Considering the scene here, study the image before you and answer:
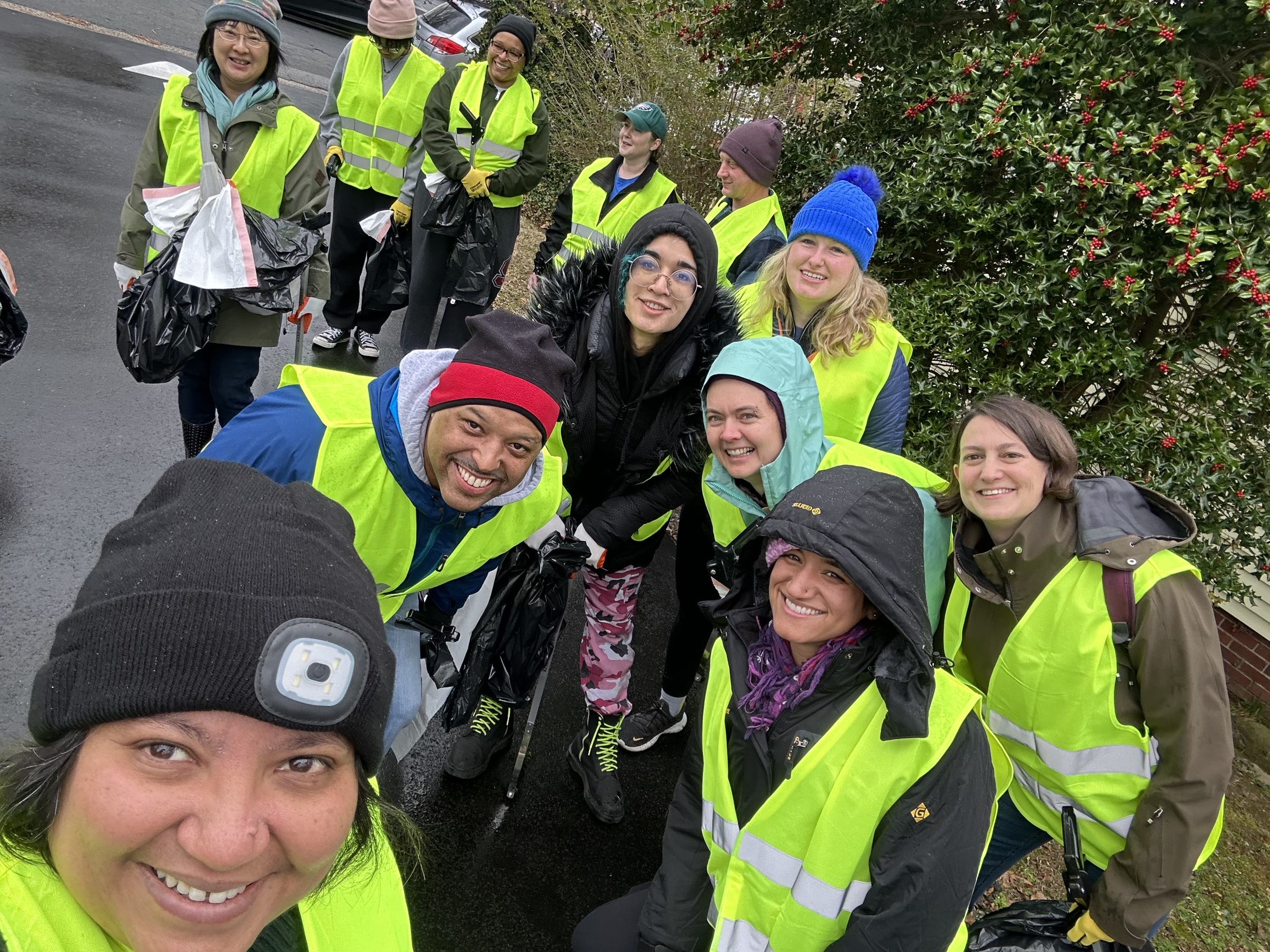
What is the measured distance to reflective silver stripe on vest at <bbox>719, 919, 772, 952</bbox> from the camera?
211cm

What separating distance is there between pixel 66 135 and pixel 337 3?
28.9ft

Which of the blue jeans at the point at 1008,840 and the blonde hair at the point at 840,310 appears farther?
the blonde hair at the point at 840,310

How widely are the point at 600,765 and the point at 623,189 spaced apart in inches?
142

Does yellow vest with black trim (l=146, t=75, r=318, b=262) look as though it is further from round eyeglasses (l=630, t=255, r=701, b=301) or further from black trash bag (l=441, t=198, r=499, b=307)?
round eyeglasses (l=630, t=255, r=701, b=301)

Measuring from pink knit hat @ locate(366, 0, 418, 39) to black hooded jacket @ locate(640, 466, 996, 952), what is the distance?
478cm

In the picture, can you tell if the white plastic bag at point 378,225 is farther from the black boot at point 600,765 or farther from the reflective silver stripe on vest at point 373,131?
the black boot at point 600,765

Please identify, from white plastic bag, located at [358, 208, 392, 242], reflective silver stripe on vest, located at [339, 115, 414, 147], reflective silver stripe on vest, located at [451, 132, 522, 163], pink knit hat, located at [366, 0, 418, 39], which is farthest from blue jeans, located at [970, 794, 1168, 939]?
pink knit hat, located at [366, 0, 418, 39]

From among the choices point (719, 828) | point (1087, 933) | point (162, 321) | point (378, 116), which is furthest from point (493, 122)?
point (1087, 933)

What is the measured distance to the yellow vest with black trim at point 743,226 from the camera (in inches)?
192

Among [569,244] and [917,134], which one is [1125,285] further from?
[569,244]

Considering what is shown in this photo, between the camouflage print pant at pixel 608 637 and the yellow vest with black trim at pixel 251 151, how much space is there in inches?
86.9

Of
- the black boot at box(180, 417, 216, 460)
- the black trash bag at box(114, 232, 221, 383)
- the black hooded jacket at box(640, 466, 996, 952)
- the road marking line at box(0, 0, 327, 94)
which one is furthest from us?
the road marking line at box(0, 0, 327, 94)

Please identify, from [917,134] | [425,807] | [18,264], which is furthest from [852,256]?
[18,264]

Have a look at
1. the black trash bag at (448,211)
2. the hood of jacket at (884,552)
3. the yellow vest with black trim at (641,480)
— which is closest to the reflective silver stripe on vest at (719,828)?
the hood of jacket at (884,552)
